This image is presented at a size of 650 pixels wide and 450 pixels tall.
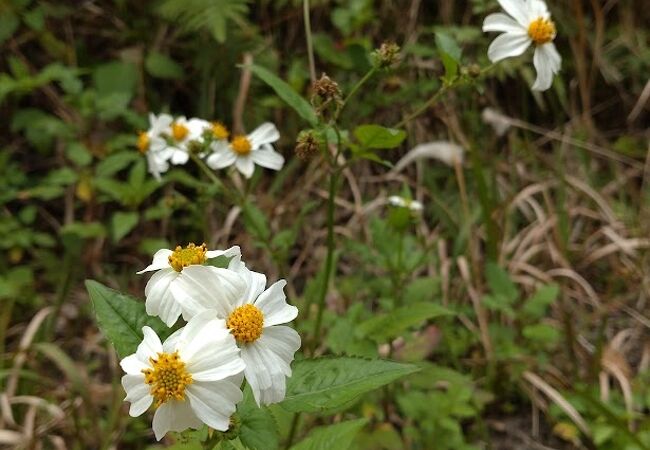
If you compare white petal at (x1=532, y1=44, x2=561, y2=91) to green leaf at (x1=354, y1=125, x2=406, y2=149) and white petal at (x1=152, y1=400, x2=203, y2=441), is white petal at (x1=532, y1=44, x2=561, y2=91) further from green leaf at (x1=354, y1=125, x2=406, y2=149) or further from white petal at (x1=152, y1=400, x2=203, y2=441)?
white petal at (x1=152, y1=400, x2=203, y2=441)

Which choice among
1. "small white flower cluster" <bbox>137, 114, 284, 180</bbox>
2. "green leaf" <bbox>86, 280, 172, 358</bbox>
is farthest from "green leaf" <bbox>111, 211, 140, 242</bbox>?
"green leaf" <bbox>86, 280, 172, 358</bbox>

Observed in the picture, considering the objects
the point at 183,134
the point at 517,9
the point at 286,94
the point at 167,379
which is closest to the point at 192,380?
the point at 167,379

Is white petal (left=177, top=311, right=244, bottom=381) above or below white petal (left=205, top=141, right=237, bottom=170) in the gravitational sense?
below

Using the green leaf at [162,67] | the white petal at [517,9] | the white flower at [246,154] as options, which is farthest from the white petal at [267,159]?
the green leaf at [162,67]

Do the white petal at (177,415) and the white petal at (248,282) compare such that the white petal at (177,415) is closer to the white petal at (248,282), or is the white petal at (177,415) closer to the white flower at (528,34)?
the white petal at (248,282)

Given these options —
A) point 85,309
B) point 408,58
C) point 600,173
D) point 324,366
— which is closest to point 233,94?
point 408,58

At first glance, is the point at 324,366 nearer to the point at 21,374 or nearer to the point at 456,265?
the point at 21,374

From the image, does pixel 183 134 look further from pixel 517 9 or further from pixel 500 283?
pixel 500 283
